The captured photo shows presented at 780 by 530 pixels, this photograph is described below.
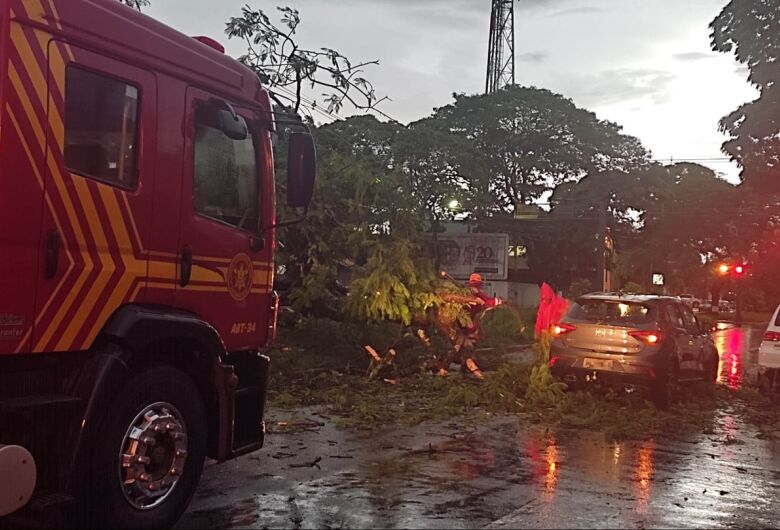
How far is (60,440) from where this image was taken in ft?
14.2

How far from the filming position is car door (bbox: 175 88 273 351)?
17.3ft

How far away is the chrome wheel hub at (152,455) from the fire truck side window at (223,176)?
136 cm

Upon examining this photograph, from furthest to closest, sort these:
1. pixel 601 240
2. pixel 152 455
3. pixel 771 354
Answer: pixel 601 240, pixel 771 354, pixel 152 455

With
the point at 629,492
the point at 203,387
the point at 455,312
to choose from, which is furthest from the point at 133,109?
the point at 455,312

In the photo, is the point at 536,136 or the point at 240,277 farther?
the point at 536,136

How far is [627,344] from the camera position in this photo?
11039 mm

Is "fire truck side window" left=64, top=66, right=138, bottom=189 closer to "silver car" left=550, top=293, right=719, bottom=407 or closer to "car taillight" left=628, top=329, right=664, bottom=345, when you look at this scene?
"silver car" left=550, top=293, right=719, bottom=407

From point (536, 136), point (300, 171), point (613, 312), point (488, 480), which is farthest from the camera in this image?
point (536, 136)

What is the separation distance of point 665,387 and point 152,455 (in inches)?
314

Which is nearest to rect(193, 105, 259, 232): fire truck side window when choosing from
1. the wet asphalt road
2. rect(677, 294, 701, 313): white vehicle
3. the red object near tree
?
the wet asphalt road

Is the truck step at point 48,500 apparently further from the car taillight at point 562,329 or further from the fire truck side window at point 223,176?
the car taillight at point 562,329

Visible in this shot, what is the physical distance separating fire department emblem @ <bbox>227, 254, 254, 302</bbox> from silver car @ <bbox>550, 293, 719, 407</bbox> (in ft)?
21.7

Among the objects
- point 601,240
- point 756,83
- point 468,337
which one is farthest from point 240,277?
point 601,240

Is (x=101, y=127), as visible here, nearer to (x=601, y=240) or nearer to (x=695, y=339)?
(x=695, y=339)
